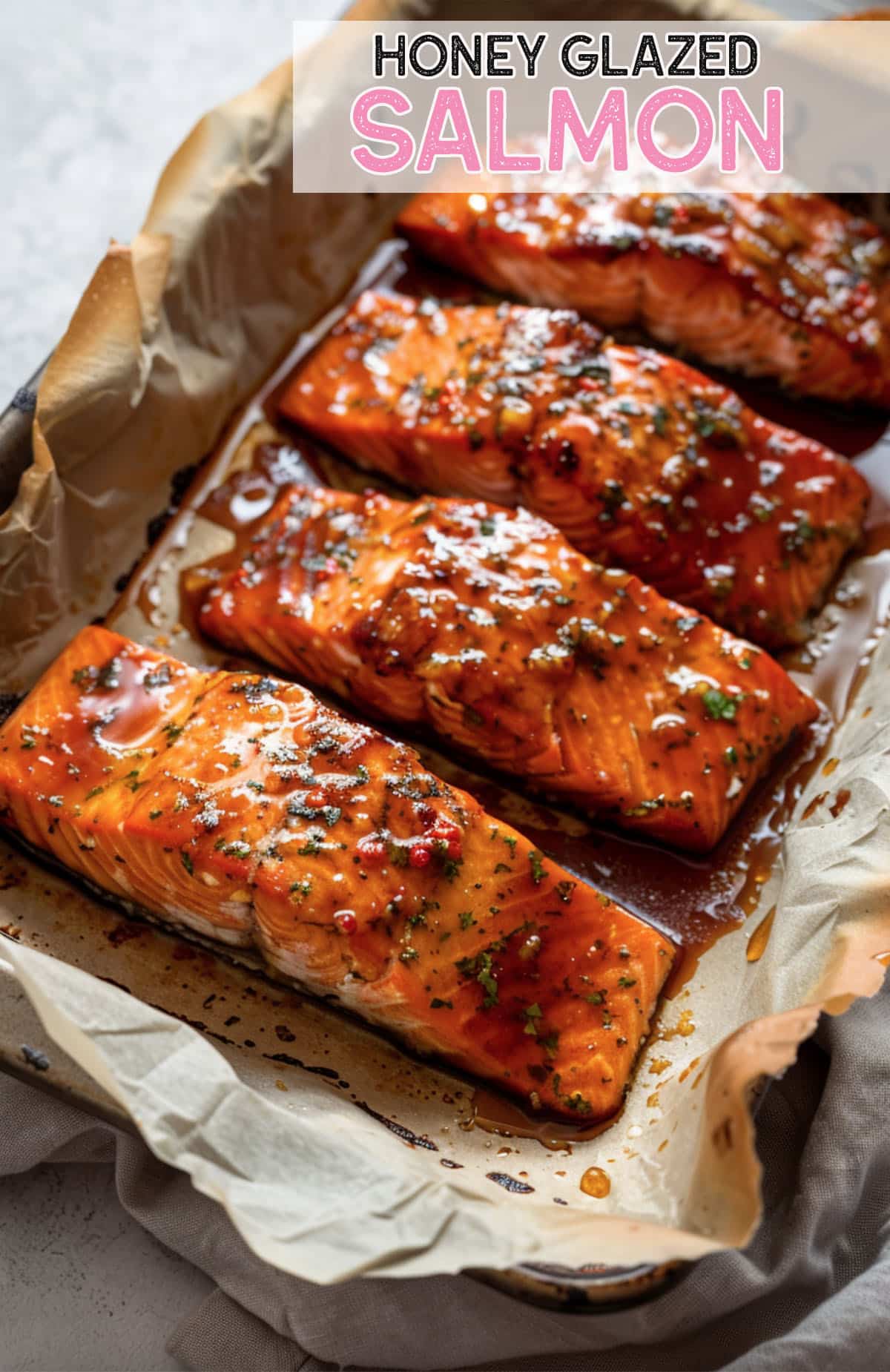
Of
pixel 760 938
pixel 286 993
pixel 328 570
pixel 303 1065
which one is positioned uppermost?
pixel 328 570

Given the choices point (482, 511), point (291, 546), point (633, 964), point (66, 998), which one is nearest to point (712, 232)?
point (482, 511)

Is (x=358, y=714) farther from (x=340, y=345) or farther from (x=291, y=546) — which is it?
(x=340, y=345)

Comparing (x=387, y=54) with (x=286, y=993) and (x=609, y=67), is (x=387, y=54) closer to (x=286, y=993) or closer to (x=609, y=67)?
(x=609, y=67)

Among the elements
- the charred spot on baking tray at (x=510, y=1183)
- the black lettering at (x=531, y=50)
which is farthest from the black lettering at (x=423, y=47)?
the charred spot on baking tray at (x=510, y=1183)

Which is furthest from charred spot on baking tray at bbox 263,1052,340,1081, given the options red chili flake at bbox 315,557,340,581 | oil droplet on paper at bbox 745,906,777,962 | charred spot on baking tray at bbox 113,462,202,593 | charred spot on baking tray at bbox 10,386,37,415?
charred spot on baking tray at bbox 10,386,37,415

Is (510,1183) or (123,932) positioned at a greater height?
(123,932)

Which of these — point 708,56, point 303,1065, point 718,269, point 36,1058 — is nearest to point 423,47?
point 708,56

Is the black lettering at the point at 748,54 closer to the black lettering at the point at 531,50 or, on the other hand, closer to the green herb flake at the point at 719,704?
the black lettering at the point at 531,50
